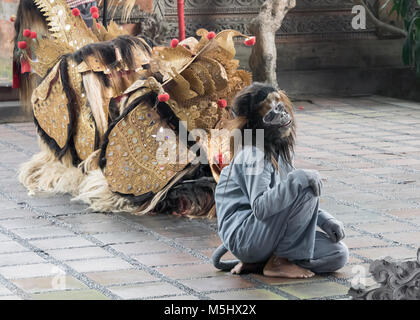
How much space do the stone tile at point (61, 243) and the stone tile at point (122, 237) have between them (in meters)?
0.09

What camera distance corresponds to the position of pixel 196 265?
3.97 m

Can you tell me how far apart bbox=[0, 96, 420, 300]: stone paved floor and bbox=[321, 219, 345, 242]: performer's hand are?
163mm

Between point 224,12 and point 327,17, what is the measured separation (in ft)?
3.89

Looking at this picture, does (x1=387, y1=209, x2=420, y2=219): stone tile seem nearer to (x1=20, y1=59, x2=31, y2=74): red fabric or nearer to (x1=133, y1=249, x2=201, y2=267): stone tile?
(x1=133, y1=249, x2=201, y2=267): stone tile

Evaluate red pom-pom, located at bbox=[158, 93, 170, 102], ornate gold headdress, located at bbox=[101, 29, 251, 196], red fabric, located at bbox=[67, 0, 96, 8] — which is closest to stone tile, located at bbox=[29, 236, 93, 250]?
ornate gold headdress, located at bbox=[101, 29, 251, 196]

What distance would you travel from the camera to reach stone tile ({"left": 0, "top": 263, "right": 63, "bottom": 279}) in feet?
12.5

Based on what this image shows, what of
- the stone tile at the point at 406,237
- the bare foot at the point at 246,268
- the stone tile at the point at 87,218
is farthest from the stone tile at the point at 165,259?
the stone tile at the point at 406,237

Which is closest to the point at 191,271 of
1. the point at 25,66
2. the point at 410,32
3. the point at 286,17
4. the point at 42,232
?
the point at 42,232

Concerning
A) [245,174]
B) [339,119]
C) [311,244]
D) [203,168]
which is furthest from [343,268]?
[339,119]

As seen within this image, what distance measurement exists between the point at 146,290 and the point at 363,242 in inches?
48.0

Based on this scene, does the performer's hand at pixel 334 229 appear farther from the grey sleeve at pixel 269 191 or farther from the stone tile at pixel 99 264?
the stone tile at pixel 99 264

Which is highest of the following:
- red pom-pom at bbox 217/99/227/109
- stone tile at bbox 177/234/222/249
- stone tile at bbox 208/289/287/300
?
red pom-pom at bbox 217/99/227/109

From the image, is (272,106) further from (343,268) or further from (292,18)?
(292,18)

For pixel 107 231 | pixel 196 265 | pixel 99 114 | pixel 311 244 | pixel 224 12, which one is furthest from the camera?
pixel 224 12
